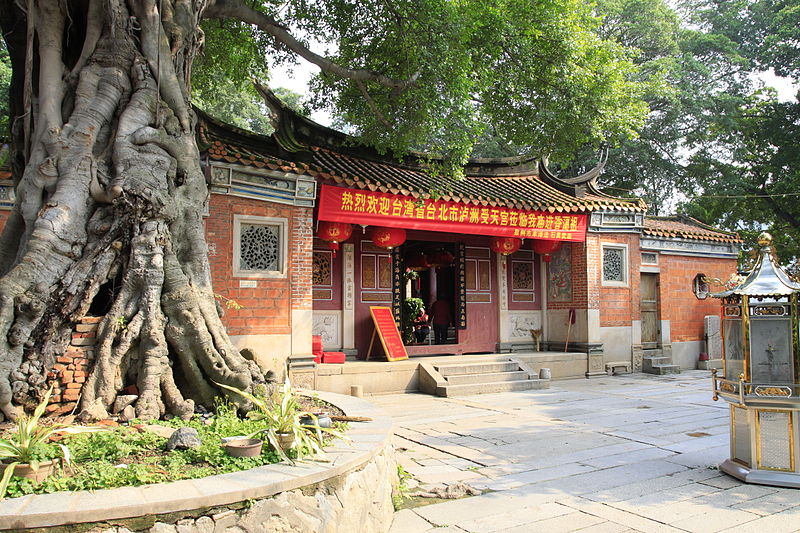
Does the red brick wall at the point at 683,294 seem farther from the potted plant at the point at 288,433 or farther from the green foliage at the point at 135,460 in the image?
the green foliage at the point at 135,460

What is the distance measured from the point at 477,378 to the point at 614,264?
172 inches

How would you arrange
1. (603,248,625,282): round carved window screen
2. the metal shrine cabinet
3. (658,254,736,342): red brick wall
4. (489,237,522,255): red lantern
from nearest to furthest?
the metal shrine cabinet, (489,237,522,255): red lantern, (603,248,625,282): round carved window screen, (658,254,736,342): red brick wall

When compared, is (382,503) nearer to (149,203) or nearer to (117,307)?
(117,307)

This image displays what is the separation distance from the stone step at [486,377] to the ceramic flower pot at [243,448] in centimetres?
646

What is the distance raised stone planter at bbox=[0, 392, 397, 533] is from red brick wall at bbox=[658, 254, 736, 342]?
1112 centimetres

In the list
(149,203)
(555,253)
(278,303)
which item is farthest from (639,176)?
(149,203)

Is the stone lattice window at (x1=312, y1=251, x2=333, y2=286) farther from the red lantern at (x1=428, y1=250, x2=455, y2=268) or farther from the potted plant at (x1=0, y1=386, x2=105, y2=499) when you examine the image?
the potted plant at (x1=0, y1=386, x2=105, y2=499)

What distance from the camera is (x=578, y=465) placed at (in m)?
5.16

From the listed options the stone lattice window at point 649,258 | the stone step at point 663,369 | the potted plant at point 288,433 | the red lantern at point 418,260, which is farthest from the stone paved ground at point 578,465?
the stone lattice window at point 649,258

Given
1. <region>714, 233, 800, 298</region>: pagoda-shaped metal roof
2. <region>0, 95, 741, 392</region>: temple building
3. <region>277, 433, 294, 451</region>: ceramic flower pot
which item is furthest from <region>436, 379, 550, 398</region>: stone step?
<region>277, 433, 294, 451</region>: ceramic flower pot

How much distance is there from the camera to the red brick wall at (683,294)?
1294cm

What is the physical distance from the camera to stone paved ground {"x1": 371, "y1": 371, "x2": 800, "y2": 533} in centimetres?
378

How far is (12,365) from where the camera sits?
12.3 feet

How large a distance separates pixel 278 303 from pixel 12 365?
4614 millimetres
